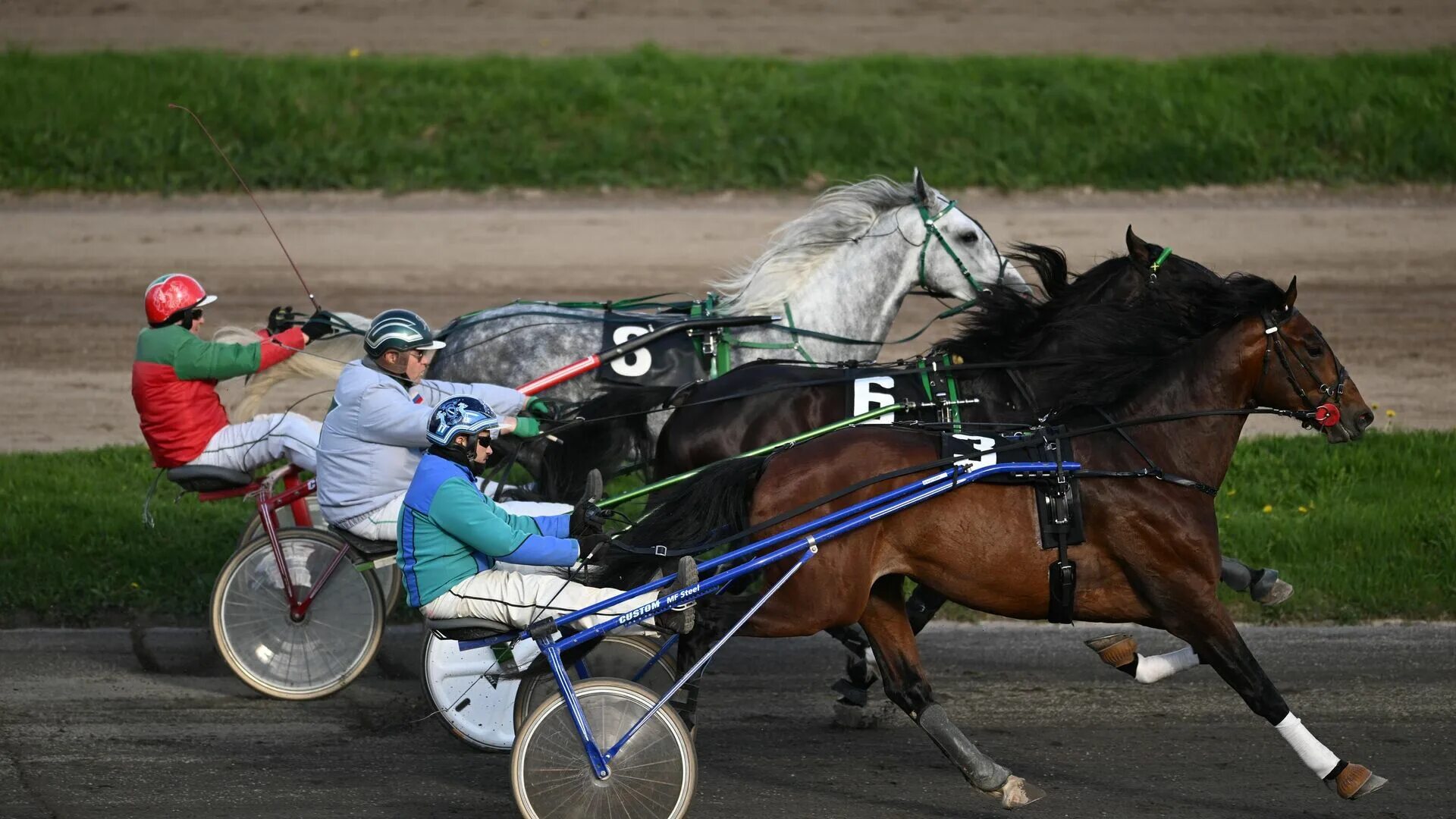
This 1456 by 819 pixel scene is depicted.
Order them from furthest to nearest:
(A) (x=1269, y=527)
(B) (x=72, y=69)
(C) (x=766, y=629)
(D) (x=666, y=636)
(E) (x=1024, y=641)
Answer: (B) (x=72, y=69), (A) (x=1269, y=527), (E) (x=1024, y=641), (D) (x=666, y=636), (C) (x=766, y=629)

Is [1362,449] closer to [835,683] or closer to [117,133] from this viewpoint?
[835,683]

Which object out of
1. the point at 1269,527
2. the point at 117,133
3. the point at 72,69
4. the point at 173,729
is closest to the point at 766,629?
the point at 173,729

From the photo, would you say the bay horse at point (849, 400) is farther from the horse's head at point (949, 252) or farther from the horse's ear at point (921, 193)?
the horse's ear at point (921, 193)

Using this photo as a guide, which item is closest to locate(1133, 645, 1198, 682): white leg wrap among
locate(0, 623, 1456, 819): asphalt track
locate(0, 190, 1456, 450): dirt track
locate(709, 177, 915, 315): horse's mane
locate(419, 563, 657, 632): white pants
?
locate(0, 623, 1456, 819): asphalt track

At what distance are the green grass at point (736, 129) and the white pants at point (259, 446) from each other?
729 centimetres

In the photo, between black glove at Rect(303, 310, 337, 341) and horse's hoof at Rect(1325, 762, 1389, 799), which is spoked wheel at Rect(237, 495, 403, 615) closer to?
black glove at Rect(303, 310, 337, 341)

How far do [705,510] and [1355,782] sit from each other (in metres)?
2.32

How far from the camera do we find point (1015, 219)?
553 inches

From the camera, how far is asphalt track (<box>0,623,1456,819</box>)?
242 inches

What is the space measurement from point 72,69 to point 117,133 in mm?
1254

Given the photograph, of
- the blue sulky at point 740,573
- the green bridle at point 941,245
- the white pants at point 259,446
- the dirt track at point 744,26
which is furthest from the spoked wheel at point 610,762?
the dirt track at point 744,26

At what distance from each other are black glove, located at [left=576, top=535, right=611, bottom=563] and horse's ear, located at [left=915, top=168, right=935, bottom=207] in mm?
3034

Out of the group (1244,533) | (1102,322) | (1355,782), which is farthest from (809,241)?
(1355,782)

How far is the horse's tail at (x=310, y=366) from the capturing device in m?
8.41
